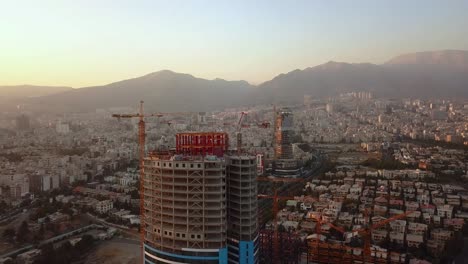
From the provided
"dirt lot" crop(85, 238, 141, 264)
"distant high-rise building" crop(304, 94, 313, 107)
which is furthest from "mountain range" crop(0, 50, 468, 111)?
"dirt lot" crop(85, 238, 141, 264)

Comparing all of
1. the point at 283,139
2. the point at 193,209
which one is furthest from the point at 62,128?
the point at 193,209

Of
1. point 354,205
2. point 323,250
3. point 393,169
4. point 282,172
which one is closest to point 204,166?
point 323,250

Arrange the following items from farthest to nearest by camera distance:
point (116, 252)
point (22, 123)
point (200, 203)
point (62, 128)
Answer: point (62, 128) < point (22, 123) < point (116, 252) < point (200, 203)

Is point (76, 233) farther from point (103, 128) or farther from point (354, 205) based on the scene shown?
point (103, 128)

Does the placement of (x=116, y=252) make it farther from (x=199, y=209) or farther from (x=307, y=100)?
(x=307, y=100)

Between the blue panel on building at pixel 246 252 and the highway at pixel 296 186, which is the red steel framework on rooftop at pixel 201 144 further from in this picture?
the highway at pixel 296 186

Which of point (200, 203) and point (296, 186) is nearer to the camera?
point (200, 203)

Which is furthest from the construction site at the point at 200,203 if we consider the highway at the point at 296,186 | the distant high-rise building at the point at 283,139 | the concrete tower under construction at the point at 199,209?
the distant high-rise building at the point at 283,139
